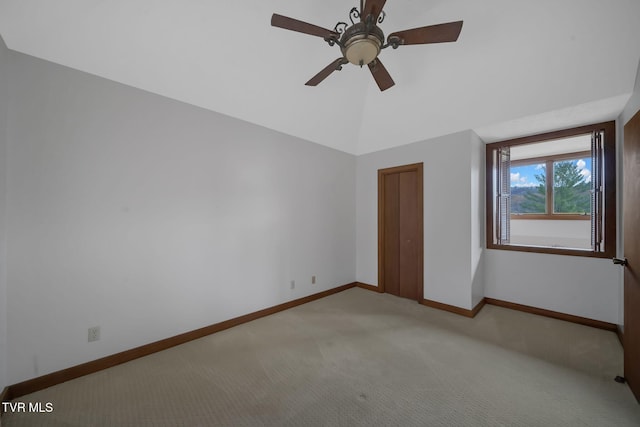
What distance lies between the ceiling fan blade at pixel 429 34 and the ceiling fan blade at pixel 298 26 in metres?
0.44

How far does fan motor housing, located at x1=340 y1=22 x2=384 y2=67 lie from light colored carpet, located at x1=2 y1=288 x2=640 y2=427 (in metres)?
2.49

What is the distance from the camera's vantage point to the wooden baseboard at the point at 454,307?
125 inches

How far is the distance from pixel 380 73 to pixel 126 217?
2.58m

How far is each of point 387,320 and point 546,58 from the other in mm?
3209

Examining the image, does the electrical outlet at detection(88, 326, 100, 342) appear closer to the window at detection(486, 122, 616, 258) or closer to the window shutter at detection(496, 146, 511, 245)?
the window at detection(486, 122, 616, 258)

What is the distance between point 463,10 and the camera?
2172 millimetres

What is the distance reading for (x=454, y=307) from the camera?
329cm

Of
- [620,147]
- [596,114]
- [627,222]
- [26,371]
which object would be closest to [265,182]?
[26,371]

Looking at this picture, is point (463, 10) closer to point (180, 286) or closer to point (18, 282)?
point (180, 286)

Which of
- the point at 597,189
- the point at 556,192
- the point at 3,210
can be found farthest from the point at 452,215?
the point at 3,210

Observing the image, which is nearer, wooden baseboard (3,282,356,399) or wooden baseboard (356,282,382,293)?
wooden baseboard (3,282,356,399)

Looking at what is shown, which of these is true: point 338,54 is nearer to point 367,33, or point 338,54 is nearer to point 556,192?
point 367,33

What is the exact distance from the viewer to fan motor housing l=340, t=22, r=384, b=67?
161 centimetres

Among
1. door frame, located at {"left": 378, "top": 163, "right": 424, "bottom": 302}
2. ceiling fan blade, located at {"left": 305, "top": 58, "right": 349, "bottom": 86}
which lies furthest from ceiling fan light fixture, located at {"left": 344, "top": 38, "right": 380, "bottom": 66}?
door frame, located at {"left": 378, "top": 163, "right": 424, "bottom": 302}
